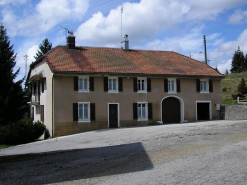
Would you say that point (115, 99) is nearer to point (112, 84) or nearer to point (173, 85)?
point (112, 84)

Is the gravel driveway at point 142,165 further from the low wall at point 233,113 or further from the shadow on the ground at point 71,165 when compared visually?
the low wall at point 233,113

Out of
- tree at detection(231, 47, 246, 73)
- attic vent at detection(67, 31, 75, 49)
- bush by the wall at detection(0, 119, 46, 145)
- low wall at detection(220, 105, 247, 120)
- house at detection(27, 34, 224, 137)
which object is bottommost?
bush by the wall at detection(0, 119, 46, 145)

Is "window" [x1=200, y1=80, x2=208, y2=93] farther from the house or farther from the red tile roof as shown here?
the red tile roof

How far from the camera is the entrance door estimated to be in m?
25.1

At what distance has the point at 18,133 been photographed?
23.3 metres

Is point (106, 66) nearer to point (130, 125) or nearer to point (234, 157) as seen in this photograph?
point (130, 125)

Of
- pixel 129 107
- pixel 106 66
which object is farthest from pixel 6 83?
pixel 129 107

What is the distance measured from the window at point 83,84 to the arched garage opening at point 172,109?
21.8 feet

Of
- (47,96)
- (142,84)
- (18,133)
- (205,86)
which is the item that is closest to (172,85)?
(142,84)

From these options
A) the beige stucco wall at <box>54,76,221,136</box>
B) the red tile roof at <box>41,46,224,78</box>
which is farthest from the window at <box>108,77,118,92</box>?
the red tile roof at <box>41,46,224,78</box>

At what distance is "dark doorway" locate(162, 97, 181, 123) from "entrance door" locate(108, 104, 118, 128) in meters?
4.32

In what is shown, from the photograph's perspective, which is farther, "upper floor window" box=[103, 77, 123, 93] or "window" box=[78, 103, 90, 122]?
"upper floor window" box=[103, 77, 123, 93]

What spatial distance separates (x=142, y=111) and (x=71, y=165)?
16.4 meters

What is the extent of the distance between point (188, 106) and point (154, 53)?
6.89 meters
